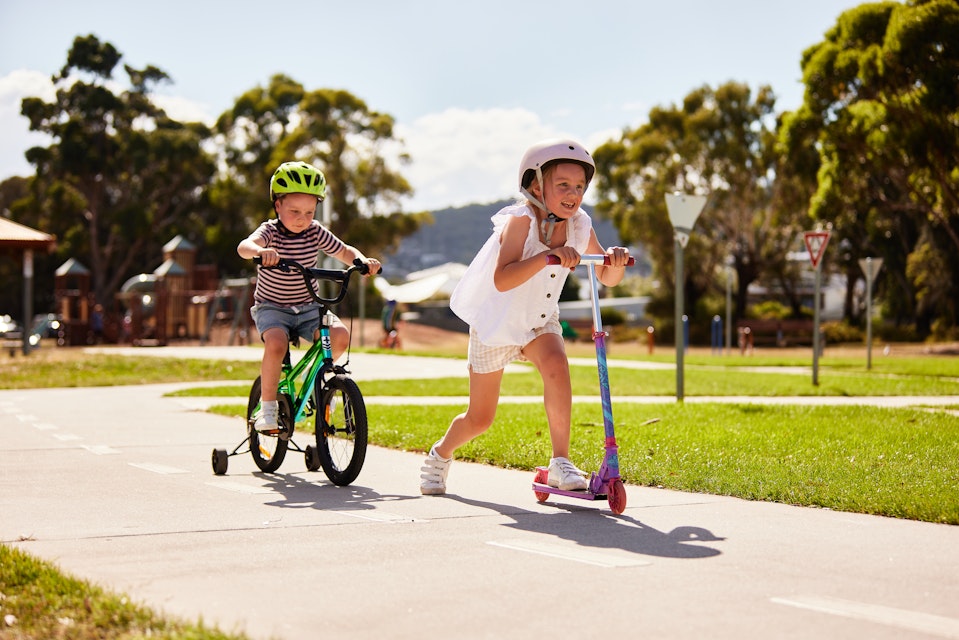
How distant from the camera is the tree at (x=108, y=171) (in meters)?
67.5

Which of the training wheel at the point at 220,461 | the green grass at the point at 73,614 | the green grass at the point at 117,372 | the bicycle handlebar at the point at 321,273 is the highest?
the bicycle handlebar at the point at 321,273

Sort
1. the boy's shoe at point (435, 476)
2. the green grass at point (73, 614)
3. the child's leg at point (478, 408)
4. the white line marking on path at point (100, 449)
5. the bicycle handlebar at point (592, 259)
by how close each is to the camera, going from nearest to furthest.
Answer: the green grass at point (73, 614)
the bicycle handlebar at point (592, 259)
the child's leg at point (478, 408)
the boy's shoe at point (435, 476)
the white line marking on path at point (100, 449)

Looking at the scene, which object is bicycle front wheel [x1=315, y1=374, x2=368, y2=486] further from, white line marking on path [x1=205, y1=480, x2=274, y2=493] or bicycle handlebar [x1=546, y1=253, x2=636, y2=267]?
bicycle handlebar [x1=546, y1=253, x2=636, y2=267]

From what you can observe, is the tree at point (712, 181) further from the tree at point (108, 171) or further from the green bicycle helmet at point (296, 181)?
the green bicycle helmet at point (296, 181)

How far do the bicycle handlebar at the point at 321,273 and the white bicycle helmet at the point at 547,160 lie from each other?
140 centimetres

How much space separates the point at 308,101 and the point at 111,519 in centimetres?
5680

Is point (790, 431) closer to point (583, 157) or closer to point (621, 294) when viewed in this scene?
point (583, 157)

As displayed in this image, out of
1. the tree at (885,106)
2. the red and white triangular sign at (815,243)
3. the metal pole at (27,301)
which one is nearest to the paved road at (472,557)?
the red and white triangular sign at (815,243)

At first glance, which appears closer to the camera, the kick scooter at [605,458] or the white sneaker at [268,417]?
the kick scooter at [605,458]

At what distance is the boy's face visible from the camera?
736 cm

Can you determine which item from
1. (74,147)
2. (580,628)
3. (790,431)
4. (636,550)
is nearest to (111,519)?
(636,550)

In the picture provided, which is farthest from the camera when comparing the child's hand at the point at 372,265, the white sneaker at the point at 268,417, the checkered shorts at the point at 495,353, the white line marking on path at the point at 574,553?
the white sneaker at the point at 268,417

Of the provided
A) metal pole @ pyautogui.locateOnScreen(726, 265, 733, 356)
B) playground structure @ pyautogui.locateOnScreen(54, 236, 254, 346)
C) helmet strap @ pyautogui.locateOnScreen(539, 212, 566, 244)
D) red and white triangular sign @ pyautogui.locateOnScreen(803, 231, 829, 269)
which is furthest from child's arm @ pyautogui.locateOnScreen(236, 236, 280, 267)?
playground structure @ pyautogui.locateOnScreen(54, 236, 254, 346)

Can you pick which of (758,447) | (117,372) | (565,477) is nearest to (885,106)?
(117,372)
